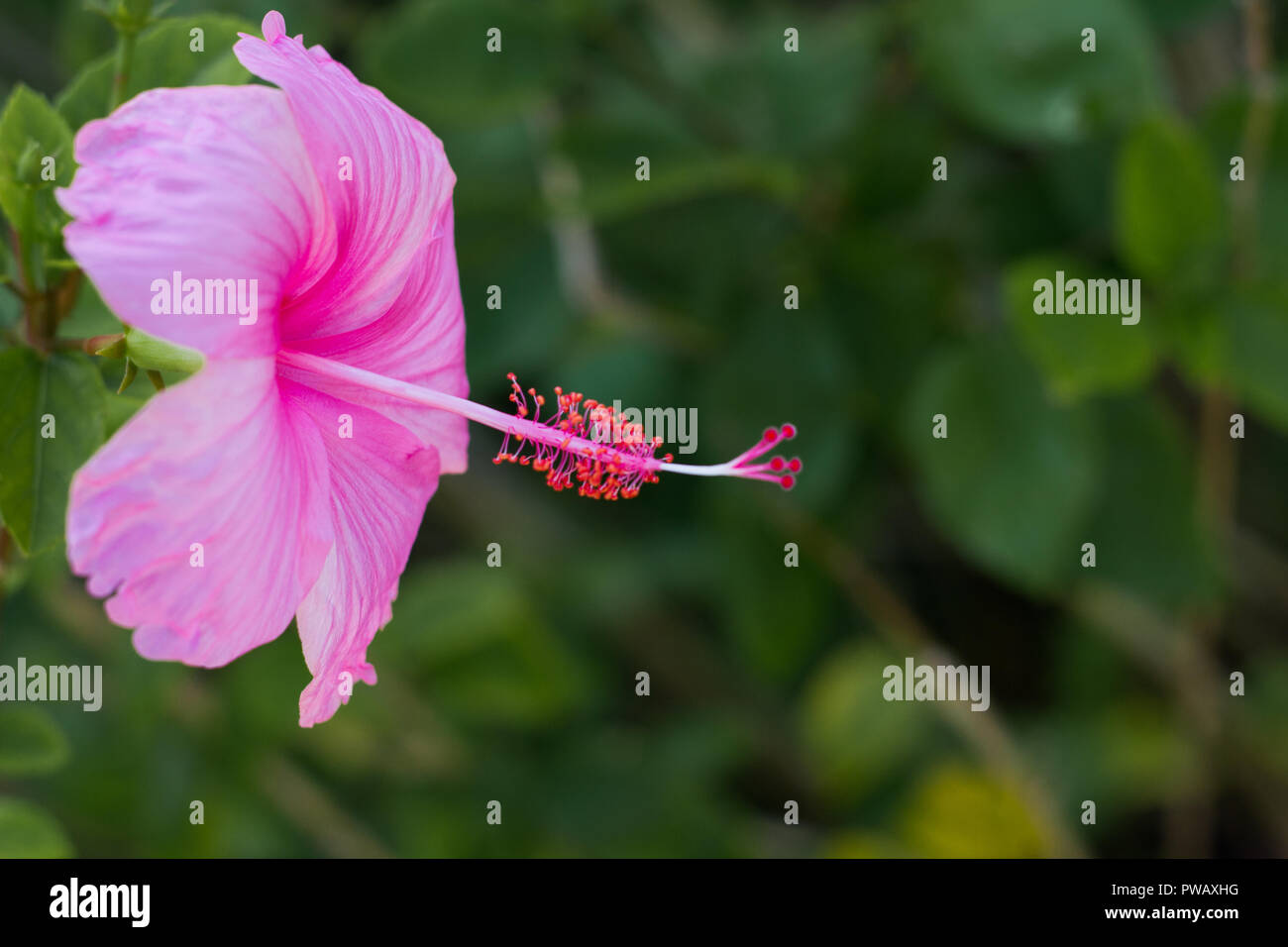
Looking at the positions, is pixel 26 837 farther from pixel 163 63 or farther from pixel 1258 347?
pixel 1258 347

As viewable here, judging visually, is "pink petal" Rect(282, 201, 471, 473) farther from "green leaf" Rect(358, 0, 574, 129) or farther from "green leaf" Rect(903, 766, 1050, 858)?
"green leaf" Rect(903, 766, 1050, 858)

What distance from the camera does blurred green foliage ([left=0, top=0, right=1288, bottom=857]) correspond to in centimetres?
113

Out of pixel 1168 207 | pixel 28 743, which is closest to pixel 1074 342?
pixel 1168 207

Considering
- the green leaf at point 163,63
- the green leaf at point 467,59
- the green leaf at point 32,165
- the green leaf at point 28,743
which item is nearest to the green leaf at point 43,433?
the green leaf at point 32,165

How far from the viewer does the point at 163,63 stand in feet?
2.19

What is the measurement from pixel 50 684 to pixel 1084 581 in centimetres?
125

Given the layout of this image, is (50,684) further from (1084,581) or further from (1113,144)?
(1113,144)

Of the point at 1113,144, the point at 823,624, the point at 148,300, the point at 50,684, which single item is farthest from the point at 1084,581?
the point at 50,684

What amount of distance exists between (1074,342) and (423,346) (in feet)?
2.02

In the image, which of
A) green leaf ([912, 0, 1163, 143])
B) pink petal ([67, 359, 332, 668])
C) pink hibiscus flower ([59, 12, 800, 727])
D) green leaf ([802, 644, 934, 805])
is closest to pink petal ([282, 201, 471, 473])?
pink hibiscus flower ([59, 12, 800, 727])

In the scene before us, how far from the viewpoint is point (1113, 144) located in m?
1.20

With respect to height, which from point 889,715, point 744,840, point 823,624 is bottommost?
point 744,840

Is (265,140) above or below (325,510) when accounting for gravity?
above

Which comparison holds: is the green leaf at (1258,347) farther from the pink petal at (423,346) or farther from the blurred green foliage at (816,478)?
the pink petal at (423,346)
